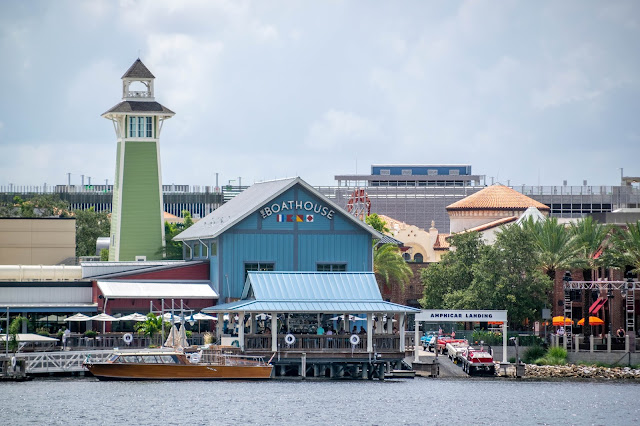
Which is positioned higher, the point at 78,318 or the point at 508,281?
the point at 508,281

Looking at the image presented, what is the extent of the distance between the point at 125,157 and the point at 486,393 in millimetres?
38994

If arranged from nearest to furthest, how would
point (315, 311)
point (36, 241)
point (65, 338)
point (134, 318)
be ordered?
point (315, 311), point (65, 338), point (134, 318), point (36, 241)

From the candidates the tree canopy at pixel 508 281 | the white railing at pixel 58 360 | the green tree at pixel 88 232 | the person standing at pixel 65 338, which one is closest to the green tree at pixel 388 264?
the tree canopy at pixel 508 281

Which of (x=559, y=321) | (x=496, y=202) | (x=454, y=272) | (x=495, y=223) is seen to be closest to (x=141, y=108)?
(x=454, y=272)

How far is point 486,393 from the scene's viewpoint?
78188mm

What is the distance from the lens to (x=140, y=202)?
107562 mm

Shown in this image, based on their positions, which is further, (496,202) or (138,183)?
(496,202)

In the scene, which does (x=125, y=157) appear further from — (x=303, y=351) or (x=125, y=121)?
(x=303, y=351)

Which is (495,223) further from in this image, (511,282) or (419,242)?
(511,282)

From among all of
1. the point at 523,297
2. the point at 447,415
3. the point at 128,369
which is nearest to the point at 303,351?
the point at 128,369

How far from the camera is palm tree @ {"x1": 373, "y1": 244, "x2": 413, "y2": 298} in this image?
116688 millimetres

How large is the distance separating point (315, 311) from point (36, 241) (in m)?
43.0

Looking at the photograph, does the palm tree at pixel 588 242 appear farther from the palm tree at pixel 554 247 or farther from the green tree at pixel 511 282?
the green tree at pixel 511 282

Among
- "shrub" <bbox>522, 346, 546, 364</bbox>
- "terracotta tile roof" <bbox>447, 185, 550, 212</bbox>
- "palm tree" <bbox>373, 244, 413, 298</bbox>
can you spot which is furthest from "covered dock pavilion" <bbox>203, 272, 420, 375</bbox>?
"terracotta tile roof" <bbox>447, 185, 550, 212</bbox>
